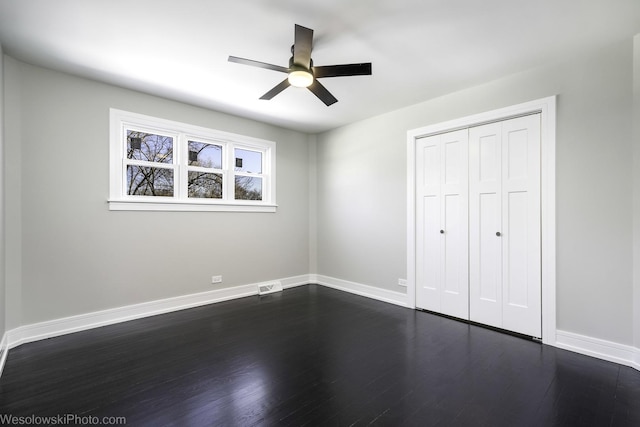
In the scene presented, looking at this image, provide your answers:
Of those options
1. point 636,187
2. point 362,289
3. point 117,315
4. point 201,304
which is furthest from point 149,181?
point 636,187

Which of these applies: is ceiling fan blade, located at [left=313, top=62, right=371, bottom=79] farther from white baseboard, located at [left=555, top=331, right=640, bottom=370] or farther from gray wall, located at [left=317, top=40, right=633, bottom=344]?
white baseboard, located at [left=555, top=331, right=640, bottom=370]

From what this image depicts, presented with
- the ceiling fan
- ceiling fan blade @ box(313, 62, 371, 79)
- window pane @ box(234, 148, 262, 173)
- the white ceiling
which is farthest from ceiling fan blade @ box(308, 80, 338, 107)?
window pane @ box(234, 148, 262, 173)

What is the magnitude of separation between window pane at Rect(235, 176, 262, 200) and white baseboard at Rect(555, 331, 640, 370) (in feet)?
14.0

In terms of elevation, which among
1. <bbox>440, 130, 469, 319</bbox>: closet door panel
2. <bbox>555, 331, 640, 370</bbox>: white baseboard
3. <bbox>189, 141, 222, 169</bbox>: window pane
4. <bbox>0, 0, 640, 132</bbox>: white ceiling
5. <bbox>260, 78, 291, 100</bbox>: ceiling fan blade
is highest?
<bbox>0, 0, 640, 132</bbox>: white ceiling

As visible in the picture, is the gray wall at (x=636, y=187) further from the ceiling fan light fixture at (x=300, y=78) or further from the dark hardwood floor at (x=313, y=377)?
the ceiling fan light fixture at (x=300, y=78)

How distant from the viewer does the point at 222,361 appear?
8.32ft

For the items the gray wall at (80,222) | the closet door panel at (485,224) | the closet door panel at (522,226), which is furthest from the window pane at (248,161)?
the closet door panel at (522,226)

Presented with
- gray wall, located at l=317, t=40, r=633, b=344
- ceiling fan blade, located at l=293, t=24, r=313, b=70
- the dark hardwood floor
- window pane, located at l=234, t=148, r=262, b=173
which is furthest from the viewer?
window pane, located at l=234, t=148, r=262, b=173

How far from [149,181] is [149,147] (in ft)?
1.47

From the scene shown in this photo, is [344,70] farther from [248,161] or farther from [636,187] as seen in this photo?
[248,161]

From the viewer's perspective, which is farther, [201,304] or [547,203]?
[201,304]

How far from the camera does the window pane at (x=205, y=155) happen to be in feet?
13.8

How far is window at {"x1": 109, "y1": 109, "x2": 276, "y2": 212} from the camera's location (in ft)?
11.8

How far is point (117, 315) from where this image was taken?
3.44 meters
